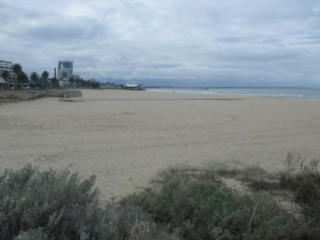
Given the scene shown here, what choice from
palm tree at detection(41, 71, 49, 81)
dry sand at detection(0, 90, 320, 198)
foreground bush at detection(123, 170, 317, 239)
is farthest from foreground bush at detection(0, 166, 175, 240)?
palm tree at detection(41, 71, 49, 81)

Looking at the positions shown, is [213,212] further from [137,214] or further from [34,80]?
[34,80]

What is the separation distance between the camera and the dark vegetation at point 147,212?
3.35 metres

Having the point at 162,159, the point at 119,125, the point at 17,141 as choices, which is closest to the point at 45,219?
the point at 162,159

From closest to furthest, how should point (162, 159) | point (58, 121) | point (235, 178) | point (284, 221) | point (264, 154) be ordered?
point (284, 221) < point (235, 178) < point (162, 159) < point (264, 154) < point (58, 121)

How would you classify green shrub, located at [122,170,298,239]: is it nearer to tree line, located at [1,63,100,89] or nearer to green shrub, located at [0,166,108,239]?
green shrub, located at [0,166,108,239]

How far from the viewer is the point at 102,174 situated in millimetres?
7715

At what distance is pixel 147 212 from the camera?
4.47m

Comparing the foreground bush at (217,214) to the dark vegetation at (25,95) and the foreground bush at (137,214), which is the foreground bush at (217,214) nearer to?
the foreground bush at (137,214)

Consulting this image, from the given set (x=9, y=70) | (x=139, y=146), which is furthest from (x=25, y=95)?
(x=9, y=70)

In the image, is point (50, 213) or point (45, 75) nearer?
point (50, 213)

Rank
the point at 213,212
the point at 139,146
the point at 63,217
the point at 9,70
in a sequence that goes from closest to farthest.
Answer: the point at 63,217
the point at 213,212
the point at 139,146
the point at 9,70

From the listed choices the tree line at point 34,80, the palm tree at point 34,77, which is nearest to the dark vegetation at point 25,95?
the tree line at point 34,80

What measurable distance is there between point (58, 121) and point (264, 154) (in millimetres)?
10967

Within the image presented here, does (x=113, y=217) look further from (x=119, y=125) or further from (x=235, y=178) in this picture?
(x=119, y=125)
